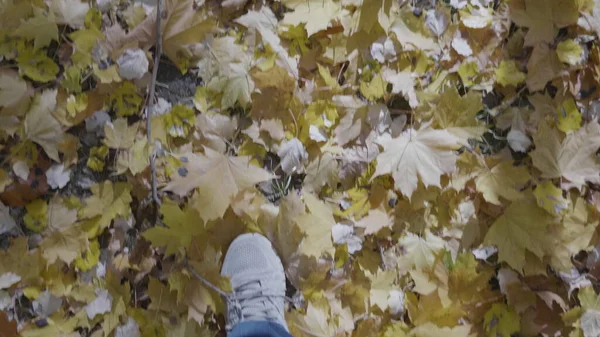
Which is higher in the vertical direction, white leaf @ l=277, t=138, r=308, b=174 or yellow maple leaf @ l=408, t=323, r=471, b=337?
white leaf @ l=277, t=138, r=308, b=174

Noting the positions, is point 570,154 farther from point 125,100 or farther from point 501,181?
point 125,100

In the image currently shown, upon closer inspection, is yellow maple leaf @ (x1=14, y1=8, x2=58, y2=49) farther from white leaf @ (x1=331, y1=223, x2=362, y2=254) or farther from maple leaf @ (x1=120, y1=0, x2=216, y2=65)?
white leaf @ (x1=331, y1=223, x2=362, y2=254)

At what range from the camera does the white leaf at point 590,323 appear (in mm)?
1378

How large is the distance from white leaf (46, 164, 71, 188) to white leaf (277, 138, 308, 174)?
65 cm

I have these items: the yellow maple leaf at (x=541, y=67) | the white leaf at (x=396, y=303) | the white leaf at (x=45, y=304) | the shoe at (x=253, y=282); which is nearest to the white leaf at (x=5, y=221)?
the white leaf at (x=45, y=304)

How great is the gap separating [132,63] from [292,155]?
0.56 meters

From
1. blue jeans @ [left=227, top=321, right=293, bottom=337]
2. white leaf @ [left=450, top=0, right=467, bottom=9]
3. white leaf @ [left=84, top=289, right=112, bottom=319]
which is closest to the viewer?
blue jeans @ [left=227, top=321, right=293, bottom=337]

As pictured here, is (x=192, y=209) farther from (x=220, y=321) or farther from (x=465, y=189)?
(x=465, y=189)

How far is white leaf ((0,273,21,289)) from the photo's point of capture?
1.40 m

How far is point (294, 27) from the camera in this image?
4.94 ft

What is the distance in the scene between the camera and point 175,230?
55.2 inches

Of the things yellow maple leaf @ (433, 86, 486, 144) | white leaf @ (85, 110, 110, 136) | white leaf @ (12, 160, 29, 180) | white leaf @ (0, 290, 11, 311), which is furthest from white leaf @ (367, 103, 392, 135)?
white leaf @ (0, 290, 11, 311)

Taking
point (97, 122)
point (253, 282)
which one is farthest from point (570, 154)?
point (97, 122)

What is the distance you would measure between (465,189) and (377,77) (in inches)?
17.2
